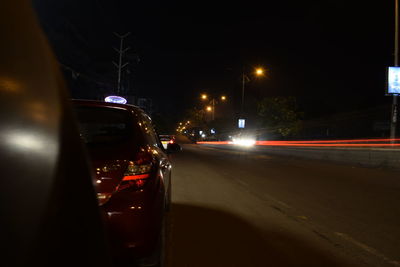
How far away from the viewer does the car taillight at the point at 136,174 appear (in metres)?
3.20

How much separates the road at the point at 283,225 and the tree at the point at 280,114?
31581 mm

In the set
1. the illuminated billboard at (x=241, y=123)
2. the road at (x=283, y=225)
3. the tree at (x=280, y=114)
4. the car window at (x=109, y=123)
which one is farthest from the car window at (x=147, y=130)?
the illuminated billboard at (x=241, y=123)

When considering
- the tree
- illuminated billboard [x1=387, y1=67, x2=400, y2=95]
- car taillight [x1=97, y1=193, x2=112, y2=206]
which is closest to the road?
car taillight [x1=97, y1=193, x2=112, y2=206]

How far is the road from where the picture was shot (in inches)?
175

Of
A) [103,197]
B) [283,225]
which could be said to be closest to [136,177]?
[103,197]

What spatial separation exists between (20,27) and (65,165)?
47 cm

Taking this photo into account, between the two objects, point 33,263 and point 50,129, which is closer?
point 33,263

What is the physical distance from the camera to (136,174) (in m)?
3.27

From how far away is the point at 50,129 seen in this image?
1214 mm

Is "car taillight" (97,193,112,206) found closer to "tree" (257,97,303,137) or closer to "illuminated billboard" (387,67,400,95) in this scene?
"illuminated billboard" (387,67,400,95)

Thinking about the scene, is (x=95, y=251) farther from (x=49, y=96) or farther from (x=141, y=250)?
(x=141, y=250)

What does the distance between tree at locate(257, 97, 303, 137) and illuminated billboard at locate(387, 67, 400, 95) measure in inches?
855

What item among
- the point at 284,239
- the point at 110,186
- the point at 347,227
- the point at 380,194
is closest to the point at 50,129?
the point at 110,186

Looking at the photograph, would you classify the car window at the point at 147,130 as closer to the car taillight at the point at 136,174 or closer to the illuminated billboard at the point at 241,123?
the car taillight at the point at 136,174
